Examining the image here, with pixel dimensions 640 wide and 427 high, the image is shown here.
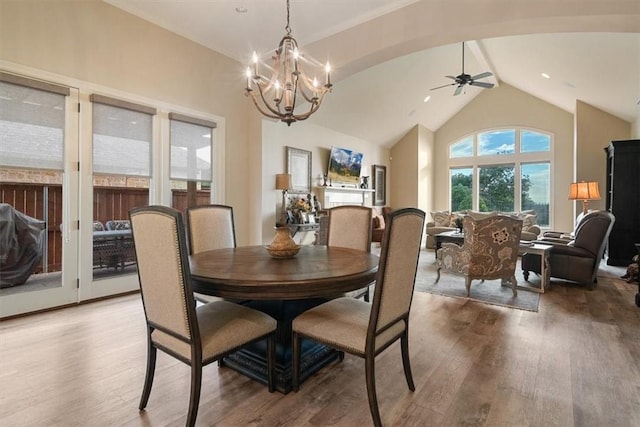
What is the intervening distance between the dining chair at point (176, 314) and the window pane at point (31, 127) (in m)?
2.37

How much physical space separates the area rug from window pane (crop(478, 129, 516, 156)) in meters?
5.02

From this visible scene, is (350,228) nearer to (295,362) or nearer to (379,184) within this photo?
(295,362)

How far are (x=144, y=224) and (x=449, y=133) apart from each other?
9456mm

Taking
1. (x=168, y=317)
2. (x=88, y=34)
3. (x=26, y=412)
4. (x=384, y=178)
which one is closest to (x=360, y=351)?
(x=168, y=317)

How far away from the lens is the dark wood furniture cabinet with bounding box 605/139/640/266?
18.2 ft

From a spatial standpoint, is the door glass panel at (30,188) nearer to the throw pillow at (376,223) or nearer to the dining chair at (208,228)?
the dining chair at (208,228)

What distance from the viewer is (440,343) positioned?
263 centimetres

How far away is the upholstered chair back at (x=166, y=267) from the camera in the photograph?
1504mm

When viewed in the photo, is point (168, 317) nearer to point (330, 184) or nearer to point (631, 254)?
point (330, 184)

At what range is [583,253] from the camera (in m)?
4.20

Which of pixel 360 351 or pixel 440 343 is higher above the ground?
pixel 360 351

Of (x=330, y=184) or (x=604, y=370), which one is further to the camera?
(x=330, y=184)

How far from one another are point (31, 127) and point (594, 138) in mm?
9349

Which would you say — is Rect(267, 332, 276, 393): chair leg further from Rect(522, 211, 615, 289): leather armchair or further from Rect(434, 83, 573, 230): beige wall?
Rect(434, 83, 573, 230): beige wall
